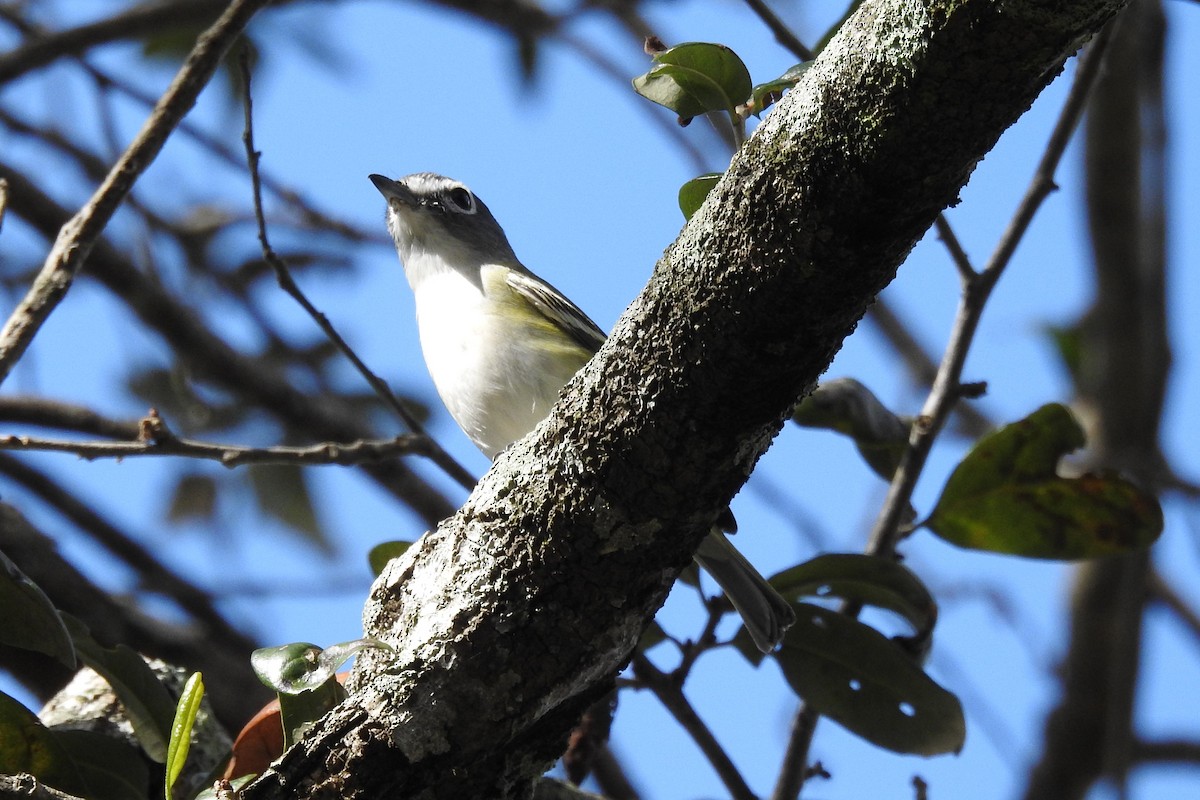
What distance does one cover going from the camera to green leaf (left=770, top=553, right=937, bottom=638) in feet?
10.0

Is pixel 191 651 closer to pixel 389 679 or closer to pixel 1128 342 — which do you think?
pixel 389 679

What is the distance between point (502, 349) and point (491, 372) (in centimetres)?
8

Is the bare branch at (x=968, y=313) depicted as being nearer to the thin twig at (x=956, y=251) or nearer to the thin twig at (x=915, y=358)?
the thin twig at (x=956, y=251)

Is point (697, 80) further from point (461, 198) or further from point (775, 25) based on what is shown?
point (461, 198)

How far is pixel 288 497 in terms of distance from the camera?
554 centimetres

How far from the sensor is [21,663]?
335 cm

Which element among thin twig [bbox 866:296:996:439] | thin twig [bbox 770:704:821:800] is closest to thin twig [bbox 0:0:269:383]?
thin twig [bbox 770:704:821:800]

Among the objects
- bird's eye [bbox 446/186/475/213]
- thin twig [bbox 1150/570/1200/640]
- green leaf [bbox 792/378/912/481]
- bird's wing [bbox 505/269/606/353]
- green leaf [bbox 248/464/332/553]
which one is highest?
bird's eye [bbox 446/186/475/213]

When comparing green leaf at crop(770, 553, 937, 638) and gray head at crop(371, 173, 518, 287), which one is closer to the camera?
green leaf at crop(770, 553, 937, 638)

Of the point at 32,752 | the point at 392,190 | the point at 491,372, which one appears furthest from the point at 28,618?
the point at 392,190

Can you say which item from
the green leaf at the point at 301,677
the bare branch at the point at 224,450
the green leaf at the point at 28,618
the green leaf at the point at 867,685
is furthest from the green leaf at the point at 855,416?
the green leaf at the point at 28,618

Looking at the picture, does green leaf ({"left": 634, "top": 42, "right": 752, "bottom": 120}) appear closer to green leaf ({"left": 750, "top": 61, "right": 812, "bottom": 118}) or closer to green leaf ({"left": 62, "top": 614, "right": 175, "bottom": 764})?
green leaf ({"left": 750, "top": 61, "right": 812, "bottom": 118})

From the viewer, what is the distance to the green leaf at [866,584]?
10.0 ft

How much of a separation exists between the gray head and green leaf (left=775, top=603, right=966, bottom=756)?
179cm
